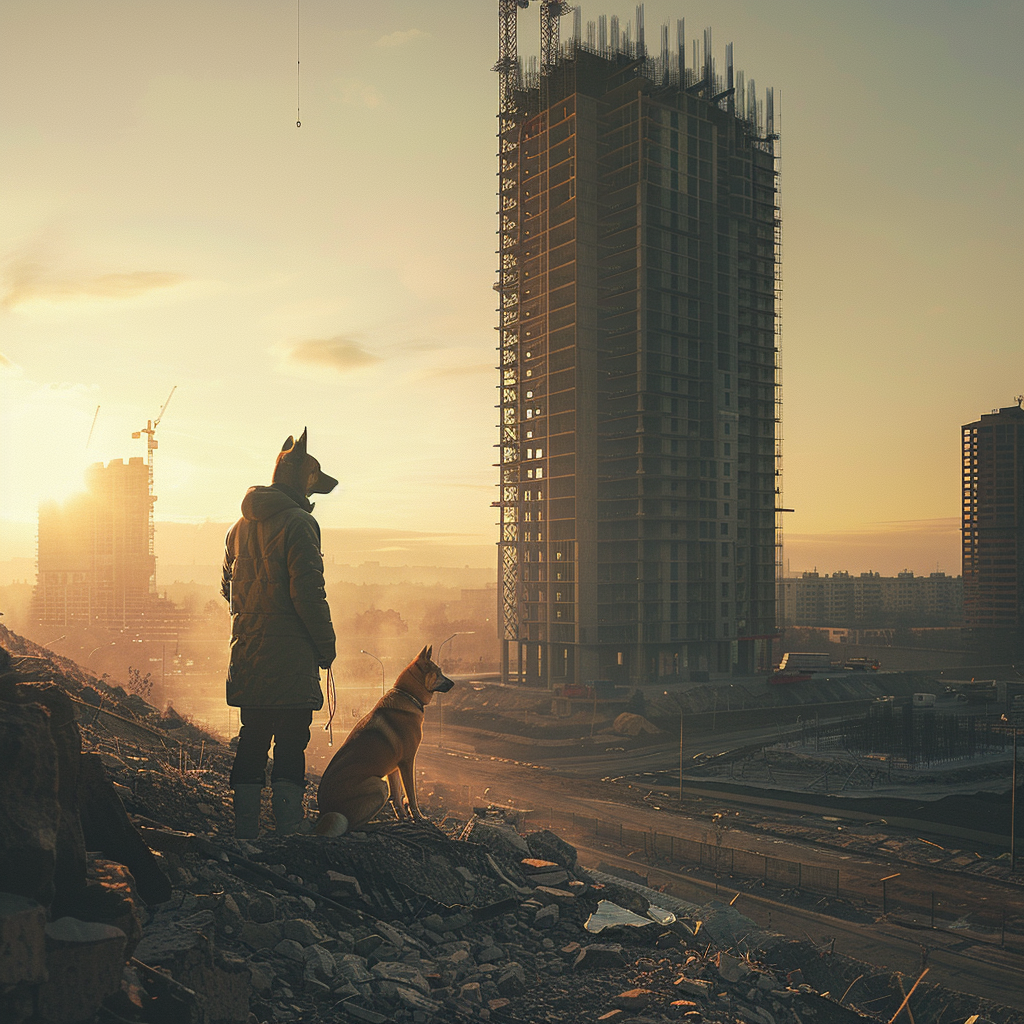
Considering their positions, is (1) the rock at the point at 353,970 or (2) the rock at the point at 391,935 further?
(2) the rock at the point at 391,935

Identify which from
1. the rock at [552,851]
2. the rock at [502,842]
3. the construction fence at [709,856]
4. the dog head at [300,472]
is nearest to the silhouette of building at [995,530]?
the construction fence at [709,856]

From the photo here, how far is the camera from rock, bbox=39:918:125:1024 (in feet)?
13.7

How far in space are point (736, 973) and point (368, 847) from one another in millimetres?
3636

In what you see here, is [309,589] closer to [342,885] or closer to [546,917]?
[342,885]

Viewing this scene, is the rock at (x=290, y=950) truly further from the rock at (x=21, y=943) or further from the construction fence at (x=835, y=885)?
the construction fence at (x=835, y=885)

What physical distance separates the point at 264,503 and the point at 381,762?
2990 millimetres

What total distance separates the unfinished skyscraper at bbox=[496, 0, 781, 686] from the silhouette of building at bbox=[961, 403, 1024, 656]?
237ft

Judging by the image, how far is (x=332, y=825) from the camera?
8219 millimetres

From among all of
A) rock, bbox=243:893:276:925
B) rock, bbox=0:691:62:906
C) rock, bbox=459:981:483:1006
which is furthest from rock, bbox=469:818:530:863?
rock, bbox=0:691:62:906

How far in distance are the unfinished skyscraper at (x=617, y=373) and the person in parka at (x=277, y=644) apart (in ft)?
239

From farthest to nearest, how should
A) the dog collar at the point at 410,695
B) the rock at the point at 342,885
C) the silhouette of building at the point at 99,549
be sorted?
the silhouette of building at the point at 99,549, the dog collar at the point at 410,695, the rock at the point at 342,885

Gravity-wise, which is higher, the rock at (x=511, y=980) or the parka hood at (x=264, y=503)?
the parka hood at (x=264, y=503)

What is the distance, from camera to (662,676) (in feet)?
277

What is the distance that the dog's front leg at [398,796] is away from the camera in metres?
9.22
